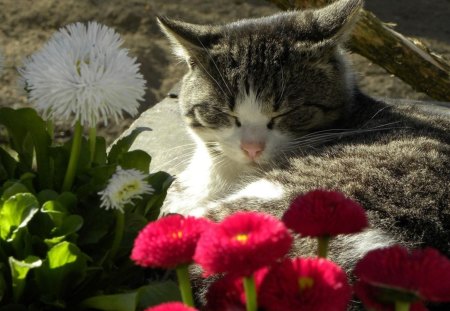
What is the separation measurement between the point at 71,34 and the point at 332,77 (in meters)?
1.08

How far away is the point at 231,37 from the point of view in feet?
6.73

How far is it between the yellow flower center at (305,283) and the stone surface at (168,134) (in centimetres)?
166

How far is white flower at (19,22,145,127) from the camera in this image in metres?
1.00

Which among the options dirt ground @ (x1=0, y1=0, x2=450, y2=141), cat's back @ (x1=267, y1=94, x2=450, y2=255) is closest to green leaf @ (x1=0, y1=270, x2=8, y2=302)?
cat's back @ (x1=267, y1=94, x2=450, y2=255)

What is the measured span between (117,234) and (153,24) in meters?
3.41

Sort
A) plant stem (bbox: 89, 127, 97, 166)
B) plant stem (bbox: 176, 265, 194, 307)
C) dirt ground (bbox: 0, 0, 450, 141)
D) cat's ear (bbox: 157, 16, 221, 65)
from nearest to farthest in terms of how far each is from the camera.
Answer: plant stem (bbox: 176, 265, 194, 307), plant stem (bbox: 89, 127, 97, 166), cat's ear (bbox: 157, 16, 221, 65), dirt ground (bbox: 0, 0, 450, 141)

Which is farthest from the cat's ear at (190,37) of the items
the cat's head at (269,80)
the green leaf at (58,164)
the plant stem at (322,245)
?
the plant stem at (322,245)

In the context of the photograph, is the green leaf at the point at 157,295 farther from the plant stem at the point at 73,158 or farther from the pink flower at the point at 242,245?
the pink flower at the point at 242,245

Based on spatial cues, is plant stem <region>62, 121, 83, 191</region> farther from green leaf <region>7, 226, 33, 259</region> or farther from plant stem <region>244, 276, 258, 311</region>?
plant stem <region>244, 276, 258, 311</region>

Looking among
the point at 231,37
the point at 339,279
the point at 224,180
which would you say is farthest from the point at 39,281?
the point at 231,37

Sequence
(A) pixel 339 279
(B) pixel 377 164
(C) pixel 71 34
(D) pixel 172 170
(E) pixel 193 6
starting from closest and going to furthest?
(A) pixel 339 279, (C) pixel 71 34, (B) pixel 377 164, (D) pixel 172 170, (E) pixel 193 6

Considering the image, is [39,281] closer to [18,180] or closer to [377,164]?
[18,180]

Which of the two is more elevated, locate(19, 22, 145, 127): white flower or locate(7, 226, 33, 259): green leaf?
locate(19, 22, 145, 127): white flower

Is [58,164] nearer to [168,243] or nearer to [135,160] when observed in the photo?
[135,160]
